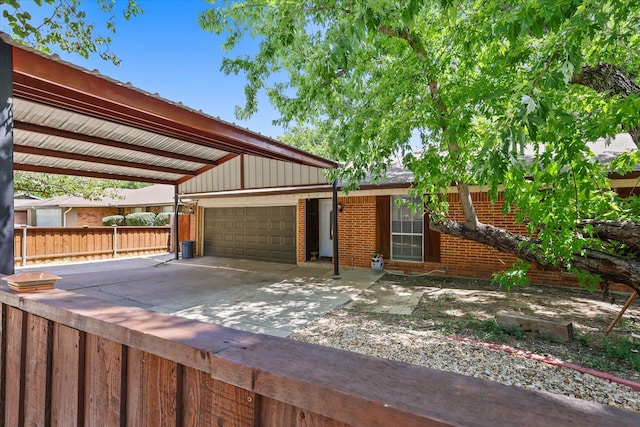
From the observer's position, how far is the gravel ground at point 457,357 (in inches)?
126

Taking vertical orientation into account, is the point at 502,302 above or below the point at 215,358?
below

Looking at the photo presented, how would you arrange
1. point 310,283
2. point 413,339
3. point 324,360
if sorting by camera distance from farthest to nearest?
point 310,283 → point 413,339 → point 324,360

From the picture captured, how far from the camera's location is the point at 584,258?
443 cm

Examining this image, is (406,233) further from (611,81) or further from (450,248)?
(611,81)

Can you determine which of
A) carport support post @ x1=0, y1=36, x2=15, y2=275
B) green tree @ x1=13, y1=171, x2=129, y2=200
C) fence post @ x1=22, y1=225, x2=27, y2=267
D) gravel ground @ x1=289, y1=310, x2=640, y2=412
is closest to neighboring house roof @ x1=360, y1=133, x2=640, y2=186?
gravel ground @ x1=289, y1=310, x2=640, y2=412

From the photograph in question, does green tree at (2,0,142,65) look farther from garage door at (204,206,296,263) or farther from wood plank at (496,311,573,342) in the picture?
wood plank at (496,311,573,342)

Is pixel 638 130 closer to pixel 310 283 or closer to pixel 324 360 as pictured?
pixel 324 360

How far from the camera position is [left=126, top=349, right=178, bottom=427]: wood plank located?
1058 mm

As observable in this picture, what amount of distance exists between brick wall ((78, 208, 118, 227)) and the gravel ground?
21813 mm

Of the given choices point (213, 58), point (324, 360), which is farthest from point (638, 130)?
point (213, 58)

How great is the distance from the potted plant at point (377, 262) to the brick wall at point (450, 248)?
22 cm

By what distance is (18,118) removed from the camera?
5.78 metres

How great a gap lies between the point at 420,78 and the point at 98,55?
594 centimetres

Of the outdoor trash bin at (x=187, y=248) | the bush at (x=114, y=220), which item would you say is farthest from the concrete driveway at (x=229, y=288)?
the bush at (x=114, y=220)
